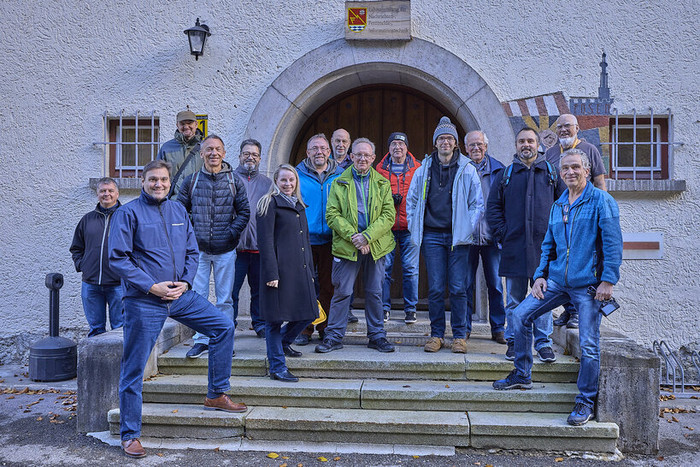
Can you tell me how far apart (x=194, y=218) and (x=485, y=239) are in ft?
7.98

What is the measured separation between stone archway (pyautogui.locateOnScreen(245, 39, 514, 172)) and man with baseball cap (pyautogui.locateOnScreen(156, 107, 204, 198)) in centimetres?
112

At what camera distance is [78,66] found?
22.6 ft

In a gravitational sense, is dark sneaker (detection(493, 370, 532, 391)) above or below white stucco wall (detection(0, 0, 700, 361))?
below

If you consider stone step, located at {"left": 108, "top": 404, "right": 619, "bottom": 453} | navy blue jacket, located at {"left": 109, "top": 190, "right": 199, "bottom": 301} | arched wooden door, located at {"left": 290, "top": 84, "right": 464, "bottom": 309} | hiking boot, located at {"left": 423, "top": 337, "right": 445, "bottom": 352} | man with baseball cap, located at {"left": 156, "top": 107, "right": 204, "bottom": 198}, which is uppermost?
arched wooden door, located at {"left": 290, "top": 84, "right": 464, "bottom": 309}

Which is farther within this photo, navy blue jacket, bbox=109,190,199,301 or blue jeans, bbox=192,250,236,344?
blue jeans, bbox=192,250,236,344

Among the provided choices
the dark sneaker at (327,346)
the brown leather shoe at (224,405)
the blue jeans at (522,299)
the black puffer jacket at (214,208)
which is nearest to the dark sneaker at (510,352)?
the blue jeans at (522,299)

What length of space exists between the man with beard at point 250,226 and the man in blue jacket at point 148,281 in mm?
1169

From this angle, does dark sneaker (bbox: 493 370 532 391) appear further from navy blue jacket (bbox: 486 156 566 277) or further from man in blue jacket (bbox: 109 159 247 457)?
man in blue jacket (bbox: 109 159 247 457)

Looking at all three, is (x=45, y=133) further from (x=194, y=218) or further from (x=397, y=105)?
(x=397, y=105)

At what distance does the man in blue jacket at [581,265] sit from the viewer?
4086 mm

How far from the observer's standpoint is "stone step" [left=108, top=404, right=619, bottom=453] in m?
4.22

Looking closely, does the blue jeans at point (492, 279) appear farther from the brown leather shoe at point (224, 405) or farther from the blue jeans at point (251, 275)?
the brown leather shoe at point (224, 405)

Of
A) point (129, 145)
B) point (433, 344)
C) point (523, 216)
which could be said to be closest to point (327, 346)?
point (433, 344)

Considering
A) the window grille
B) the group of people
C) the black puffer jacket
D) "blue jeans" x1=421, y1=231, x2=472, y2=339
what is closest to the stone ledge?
the group of people
